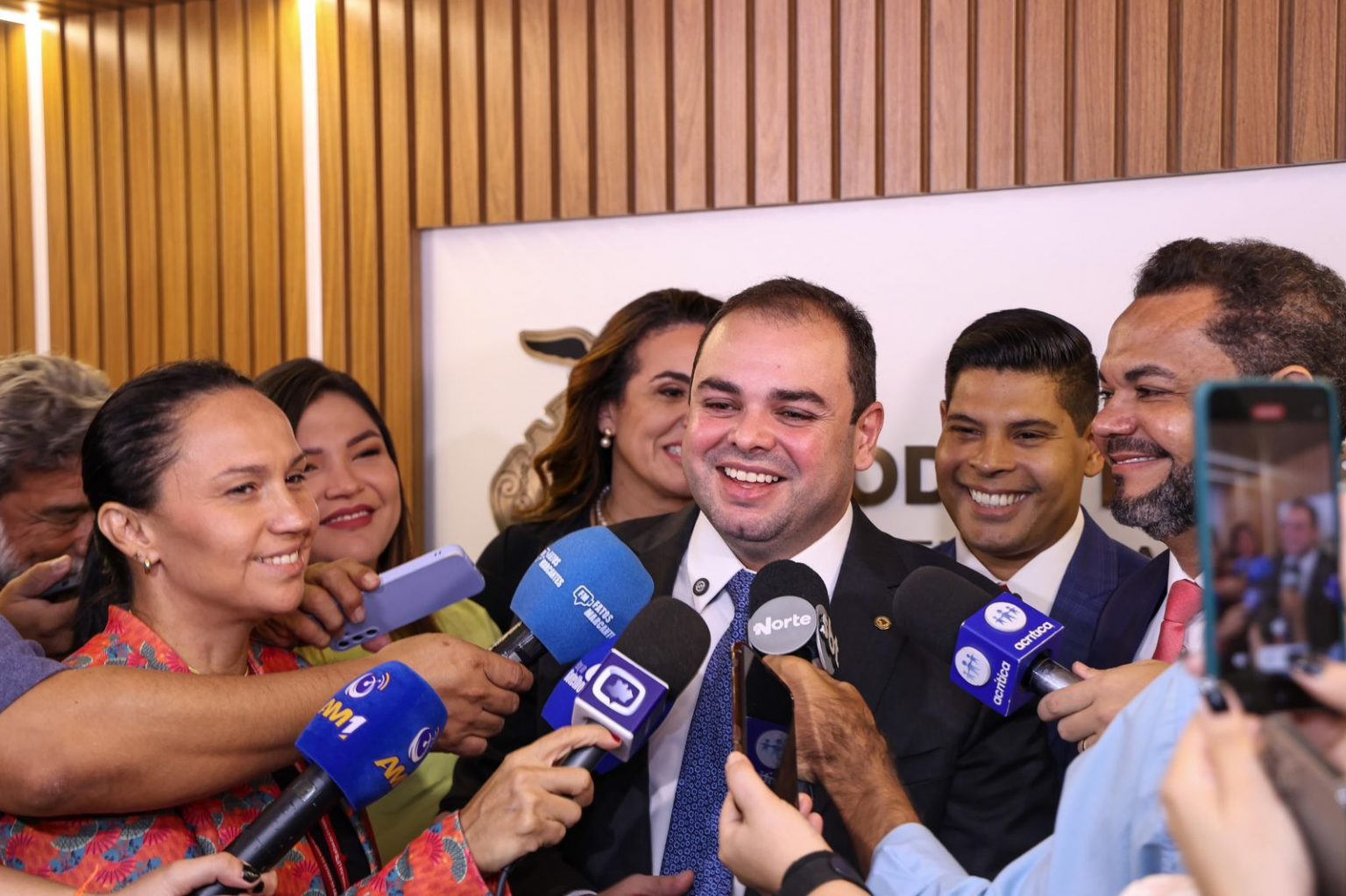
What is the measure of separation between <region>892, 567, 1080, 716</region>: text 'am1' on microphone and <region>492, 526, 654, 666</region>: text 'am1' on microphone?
49cm

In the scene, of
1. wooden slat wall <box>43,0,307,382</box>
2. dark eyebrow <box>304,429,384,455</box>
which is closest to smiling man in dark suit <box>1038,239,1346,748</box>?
dark eyebrow <box>304,429,384,455</box>

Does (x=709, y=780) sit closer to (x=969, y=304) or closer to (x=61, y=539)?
(x=61, y=539)

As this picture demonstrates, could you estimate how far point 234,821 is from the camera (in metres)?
2.04

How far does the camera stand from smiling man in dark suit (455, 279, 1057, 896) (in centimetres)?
205

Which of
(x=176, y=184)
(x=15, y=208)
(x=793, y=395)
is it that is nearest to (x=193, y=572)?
(x=793, y=395)

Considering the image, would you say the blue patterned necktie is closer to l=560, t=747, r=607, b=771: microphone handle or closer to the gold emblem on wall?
l=560, t=747, r=607, b=771: microphone handle

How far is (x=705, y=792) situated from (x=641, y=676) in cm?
40

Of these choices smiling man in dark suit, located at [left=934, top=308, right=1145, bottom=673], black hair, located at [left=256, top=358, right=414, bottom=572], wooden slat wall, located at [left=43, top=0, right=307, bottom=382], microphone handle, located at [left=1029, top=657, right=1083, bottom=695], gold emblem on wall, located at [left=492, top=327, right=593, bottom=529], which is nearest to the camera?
microphone handle, located at [left=1029, top=657, right=1083, bottom=695]

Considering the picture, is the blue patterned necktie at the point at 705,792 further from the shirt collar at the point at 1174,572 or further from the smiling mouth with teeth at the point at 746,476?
the shirt collar at the point at 1174,572

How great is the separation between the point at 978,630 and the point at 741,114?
2627mm

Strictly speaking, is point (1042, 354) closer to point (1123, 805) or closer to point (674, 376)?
point (674, 376)

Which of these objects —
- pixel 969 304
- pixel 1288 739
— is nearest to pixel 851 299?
pixel 969 304

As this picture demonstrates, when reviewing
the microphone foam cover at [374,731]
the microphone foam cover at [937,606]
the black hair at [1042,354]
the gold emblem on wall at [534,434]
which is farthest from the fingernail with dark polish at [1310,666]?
the gold emblem on wall at [534,434]

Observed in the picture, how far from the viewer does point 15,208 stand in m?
5.22
